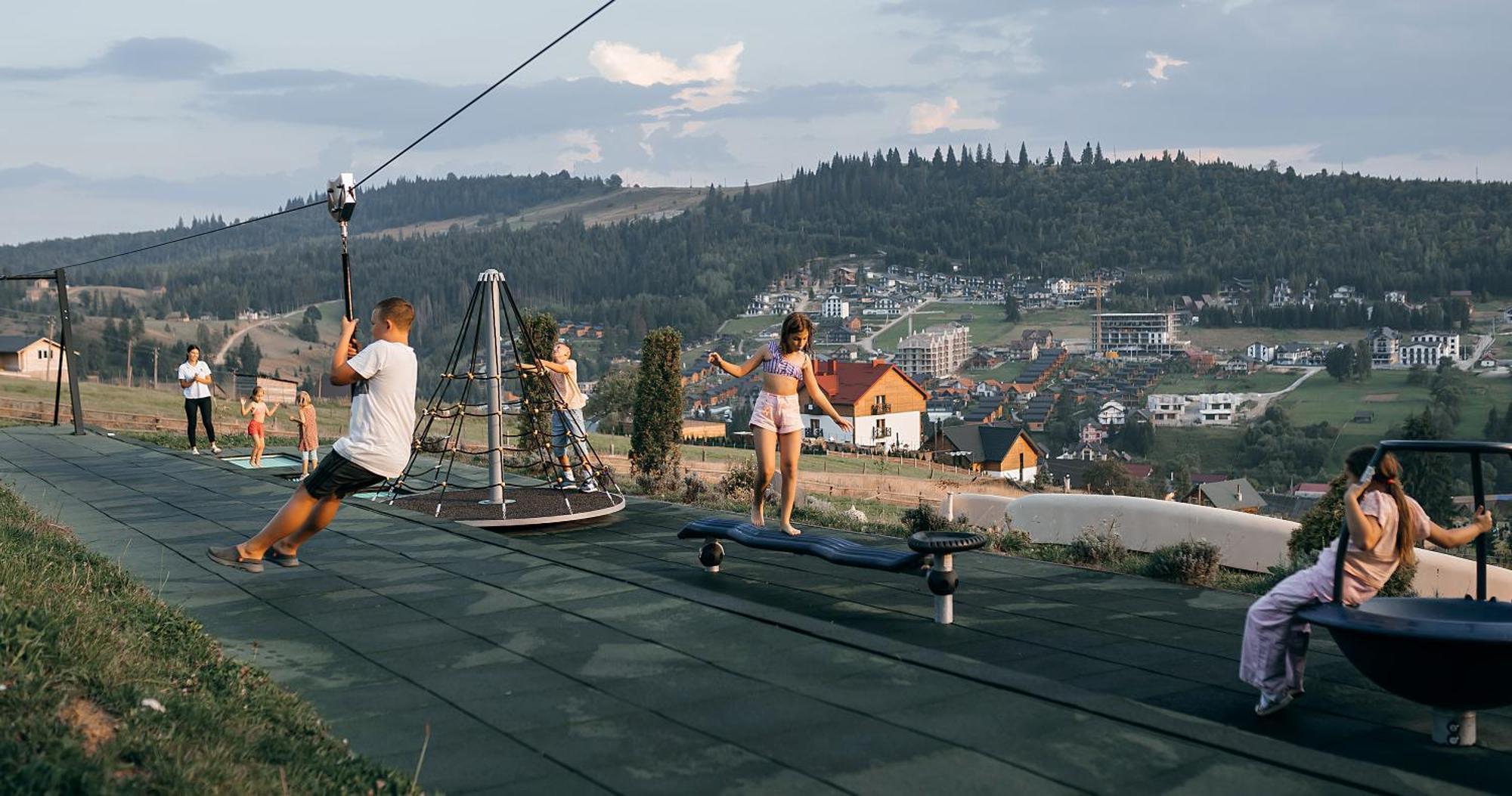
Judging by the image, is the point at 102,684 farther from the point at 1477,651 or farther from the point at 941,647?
the point at 1477,651

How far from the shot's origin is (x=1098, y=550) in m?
9.12

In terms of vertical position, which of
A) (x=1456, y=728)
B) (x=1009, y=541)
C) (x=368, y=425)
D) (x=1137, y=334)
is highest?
(x=368, y=425)

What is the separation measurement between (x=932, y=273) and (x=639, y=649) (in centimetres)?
18963

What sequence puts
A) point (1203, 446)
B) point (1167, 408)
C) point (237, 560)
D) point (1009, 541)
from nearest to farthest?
point (237, 560)
point (1009, 541)
point (1203, 446)
point (1167, 408)

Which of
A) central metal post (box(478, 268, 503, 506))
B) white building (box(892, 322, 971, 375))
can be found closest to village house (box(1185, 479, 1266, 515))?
central metal post (box(478, 268, 503, 506))

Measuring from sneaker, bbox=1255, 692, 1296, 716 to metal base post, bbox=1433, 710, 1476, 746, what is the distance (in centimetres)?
55

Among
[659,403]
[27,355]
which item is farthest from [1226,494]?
[27,355]

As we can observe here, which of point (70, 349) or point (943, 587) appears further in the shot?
point (70, 349)

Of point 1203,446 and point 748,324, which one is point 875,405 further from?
point 748,324

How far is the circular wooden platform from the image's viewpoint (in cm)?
1143

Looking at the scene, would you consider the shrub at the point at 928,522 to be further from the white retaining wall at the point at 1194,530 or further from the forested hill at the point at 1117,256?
the forested hill at the point at 1117,256

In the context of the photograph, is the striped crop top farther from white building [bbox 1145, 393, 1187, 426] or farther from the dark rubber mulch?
white building [bbox 1145, 393, 1187, 426]

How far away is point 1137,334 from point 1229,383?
26.2m

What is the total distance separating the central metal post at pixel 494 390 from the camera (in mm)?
12039
